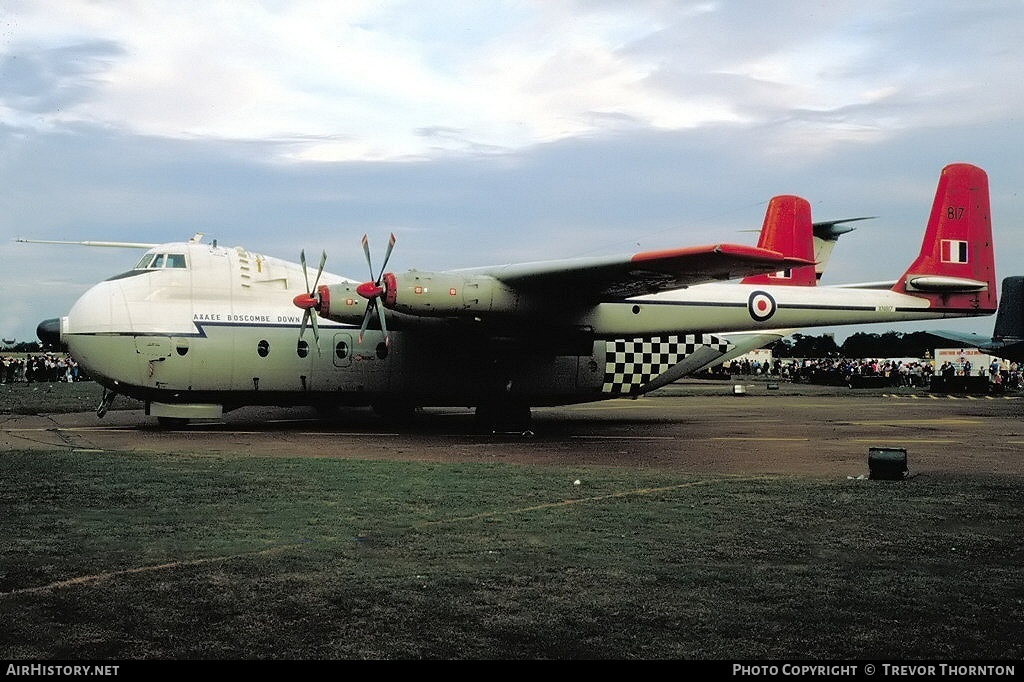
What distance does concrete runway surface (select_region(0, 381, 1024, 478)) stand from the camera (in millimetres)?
15547

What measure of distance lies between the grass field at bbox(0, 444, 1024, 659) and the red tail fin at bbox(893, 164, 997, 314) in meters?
13.9

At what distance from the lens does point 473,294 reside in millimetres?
19078

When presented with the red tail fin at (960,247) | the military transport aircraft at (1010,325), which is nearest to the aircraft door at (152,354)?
the red tail fin at (960,247)

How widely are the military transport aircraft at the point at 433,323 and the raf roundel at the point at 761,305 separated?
0.19 ft

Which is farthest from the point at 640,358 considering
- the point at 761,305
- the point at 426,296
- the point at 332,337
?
the point at 332,337

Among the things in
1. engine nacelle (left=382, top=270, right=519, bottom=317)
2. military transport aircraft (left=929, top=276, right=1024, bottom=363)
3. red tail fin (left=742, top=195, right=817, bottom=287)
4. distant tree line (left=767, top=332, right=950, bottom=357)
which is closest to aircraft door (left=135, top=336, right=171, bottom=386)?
engine nacelle (left=382, top=270, right=519, bottom=317)

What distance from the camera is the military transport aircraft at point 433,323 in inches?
755

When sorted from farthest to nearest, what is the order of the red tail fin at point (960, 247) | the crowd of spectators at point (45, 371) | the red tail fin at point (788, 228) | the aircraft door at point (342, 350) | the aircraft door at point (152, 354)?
the crowd of spectators at point (45, 371), the red tail fin at point (960, 247), the red tail fin at point (788, 228), the aircraft door at point (342, 350), the aircraft door at point (152, 354)

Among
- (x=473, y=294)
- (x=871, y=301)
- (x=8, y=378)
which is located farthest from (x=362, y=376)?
(x=8, y=378)

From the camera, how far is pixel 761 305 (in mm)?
22750

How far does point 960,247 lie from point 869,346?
A: 116 m

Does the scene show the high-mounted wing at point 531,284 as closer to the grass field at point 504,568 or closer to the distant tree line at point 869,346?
the grass field at point 504,568

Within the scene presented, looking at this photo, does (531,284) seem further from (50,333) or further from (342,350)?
(50,333)
